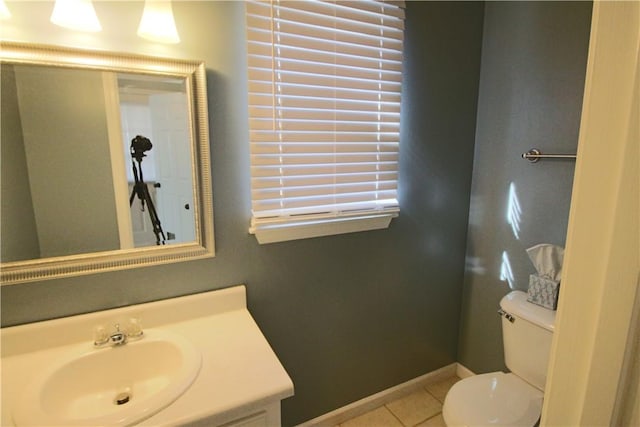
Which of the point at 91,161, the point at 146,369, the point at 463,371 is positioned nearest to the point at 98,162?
the point at 91,161

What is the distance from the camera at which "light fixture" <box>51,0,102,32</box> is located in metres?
1.00

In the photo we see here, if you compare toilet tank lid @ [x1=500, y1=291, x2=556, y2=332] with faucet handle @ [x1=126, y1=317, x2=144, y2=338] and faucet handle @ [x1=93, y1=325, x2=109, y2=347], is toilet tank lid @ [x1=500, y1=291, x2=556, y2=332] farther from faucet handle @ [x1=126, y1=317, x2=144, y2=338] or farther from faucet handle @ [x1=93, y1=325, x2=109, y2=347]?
faucet handle @ [x1=93, y1=325, x2=109, y2=347]

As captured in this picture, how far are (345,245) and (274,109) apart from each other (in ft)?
2.37

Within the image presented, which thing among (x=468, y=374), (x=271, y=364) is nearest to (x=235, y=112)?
(x=271, y=364)

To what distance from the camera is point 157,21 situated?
1113 millimetres

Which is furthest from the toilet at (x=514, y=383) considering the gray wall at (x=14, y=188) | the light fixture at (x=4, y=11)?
the light fixture at (x=4, y=11)

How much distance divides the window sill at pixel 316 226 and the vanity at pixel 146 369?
1.04ft

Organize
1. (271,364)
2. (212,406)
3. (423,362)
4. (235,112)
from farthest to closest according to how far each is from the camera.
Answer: (423,362) < (235,112) < (271,364) < (212,406)

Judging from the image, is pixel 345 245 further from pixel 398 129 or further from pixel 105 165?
pixel 105 165

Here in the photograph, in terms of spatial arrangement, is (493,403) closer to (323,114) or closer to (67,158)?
(323,114)

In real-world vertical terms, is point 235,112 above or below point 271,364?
above

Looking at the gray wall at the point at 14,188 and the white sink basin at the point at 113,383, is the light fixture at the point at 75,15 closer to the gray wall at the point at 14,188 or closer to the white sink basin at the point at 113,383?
the gray wall at the point at 14,188

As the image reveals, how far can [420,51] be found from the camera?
1.73m

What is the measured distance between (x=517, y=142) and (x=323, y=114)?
1.06 meters
